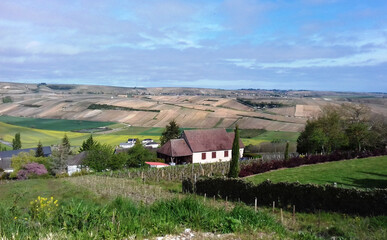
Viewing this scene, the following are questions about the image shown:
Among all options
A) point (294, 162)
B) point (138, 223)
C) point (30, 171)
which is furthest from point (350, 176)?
point (30, 171)

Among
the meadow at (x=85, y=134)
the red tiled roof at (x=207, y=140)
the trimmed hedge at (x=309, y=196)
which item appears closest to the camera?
the trimmed hedge at (x=309, y=196)

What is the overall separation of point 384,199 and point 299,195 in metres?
4.30

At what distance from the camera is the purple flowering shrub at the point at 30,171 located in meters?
50.0

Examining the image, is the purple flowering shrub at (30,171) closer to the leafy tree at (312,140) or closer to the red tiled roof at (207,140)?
the red tiled roof at (207,140)

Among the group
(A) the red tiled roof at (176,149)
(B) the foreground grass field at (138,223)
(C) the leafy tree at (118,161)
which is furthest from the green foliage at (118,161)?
(B) the foreground grass field at (138,223)

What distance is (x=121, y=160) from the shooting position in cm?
4950

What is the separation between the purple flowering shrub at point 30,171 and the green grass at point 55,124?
180ft

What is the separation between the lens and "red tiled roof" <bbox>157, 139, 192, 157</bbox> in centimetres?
5468

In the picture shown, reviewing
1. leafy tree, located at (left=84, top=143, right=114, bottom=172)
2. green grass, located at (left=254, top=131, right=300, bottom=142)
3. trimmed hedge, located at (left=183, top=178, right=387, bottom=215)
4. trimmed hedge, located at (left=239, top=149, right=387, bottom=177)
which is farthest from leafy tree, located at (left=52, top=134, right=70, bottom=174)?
green grass, located at (left=254, top=131, right=300, bottom=142)

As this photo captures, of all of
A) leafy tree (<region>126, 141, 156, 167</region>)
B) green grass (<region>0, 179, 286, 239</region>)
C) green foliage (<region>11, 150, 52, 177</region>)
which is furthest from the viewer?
green foliage (<region>11, 150, 52, 177</region>)

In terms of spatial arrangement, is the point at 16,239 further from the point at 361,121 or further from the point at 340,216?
the point at 361,121

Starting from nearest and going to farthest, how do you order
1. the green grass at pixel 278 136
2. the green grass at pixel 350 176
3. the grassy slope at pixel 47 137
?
1. the green grass at pixel 350 176
2. the green grass at pixel 278 136
3. the grassy slope at pixel 47 137

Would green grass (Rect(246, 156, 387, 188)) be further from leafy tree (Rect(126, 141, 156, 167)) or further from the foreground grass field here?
leafy tree (Rect(126, 141, 156, 167))

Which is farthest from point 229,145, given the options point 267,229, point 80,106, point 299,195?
point 80,106
